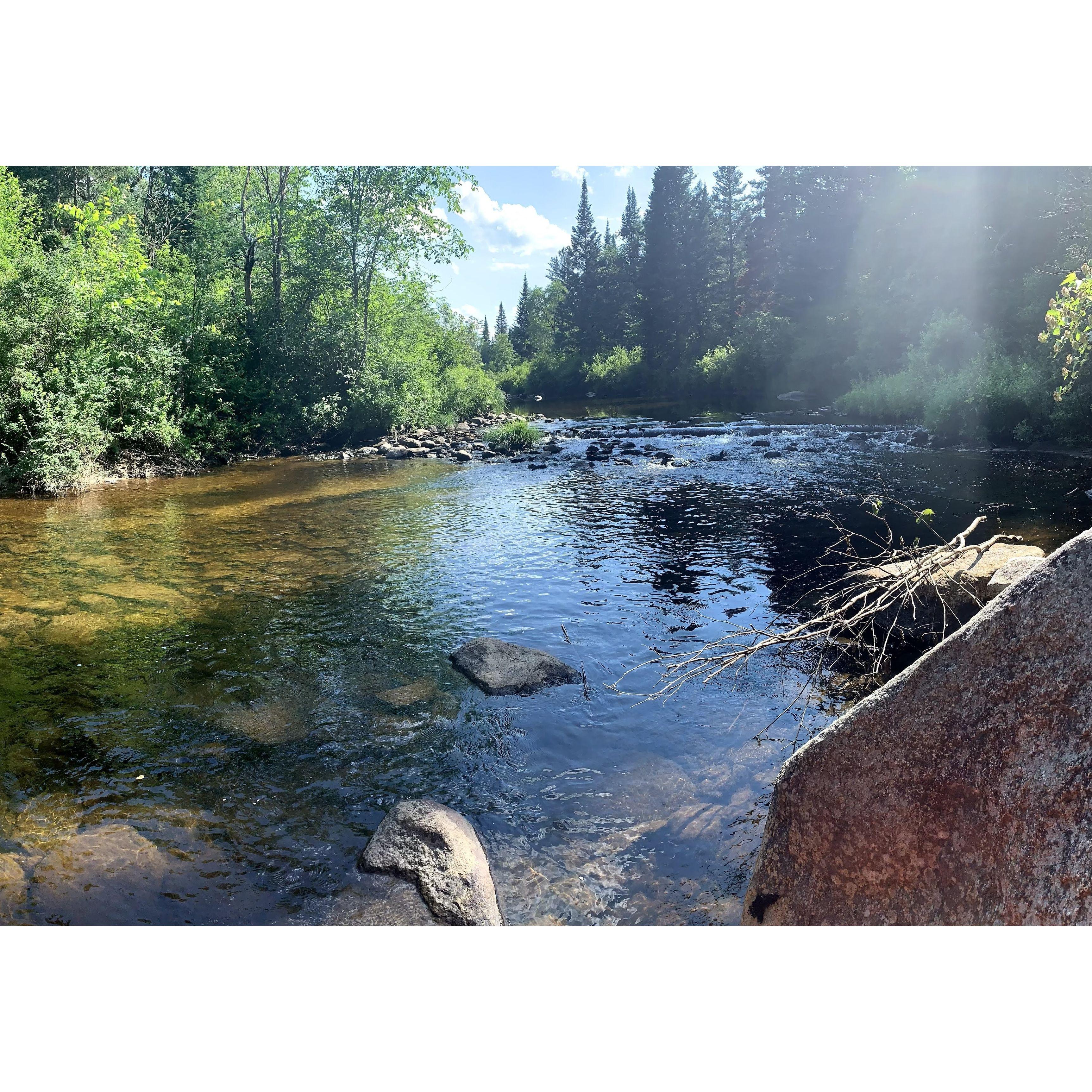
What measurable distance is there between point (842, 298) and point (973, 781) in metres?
45.5

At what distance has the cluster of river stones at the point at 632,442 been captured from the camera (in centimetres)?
2128

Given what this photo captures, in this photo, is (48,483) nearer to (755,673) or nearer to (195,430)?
(195,430)

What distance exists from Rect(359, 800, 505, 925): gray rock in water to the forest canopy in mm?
5273

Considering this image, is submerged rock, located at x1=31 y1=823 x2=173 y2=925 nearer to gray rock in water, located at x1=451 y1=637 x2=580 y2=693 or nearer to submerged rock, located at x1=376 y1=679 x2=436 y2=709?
submerged rock, located at x1=376 y1=679 x2=436 y2=709

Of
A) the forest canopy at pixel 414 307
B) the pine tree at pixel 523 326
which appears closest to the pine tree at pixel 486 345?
the pine tree at pixel 523 326

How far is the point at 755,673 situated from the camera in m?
7.03

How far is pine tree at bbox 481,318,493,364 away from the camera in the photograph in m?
79.8

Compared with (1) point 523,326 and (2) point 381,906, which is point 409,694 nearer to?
(2) point 381,906

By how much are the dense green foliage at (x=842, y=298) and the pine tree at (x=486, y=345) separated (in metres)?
4.41

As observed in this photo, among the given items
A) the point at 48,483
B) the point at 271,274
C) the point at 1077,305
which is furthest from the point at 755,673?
the point at 271,274

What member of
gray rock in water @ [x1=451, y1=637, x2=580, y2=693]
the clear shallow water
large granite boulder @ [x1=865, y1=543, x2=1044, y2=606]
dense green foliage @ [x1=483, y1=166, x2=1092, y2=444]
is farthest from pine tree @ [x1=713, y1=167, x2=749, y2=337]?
gray rock in water @ [x1=451, y1=637, x2=580, y2=693]

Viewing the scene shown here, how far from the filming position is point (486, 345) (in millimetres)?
90438

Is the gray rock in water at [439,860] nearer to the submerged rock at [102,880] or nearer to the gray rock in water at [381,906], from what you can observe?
the gray rock in water at [381,906]

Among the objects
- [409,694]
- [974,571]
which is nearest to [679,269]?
[974,571]
